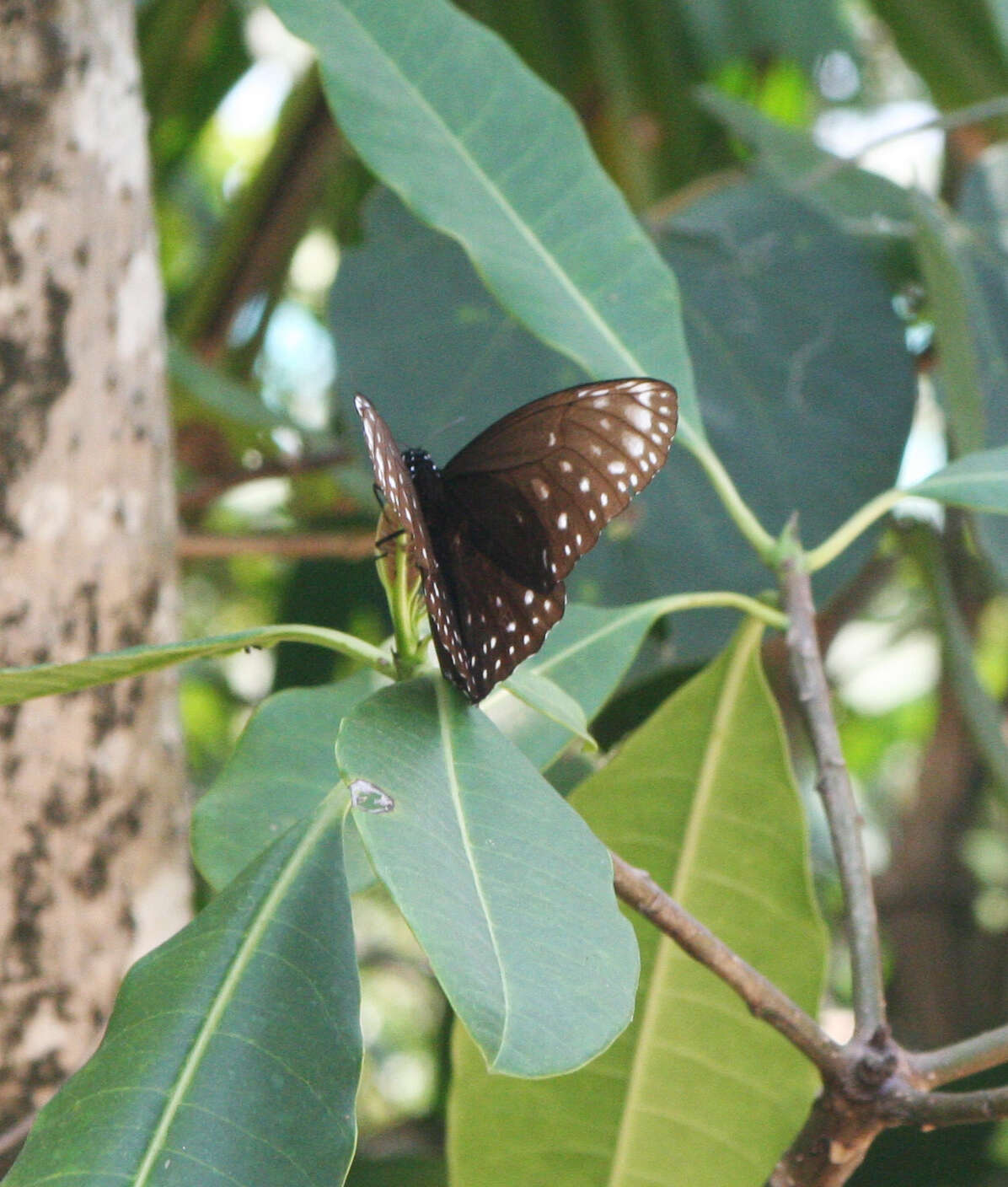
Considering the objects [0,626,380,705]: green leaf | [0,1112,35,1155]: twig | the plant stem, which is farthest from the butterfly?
the plant stem

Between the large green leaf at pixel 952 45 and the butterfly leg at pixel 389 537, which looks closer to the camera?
the butterfly leg at pixel 389 537

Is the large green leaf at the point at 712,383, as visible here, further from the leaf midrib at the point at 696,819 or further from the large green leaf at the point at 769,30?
the large green leaf at the point at 769,30

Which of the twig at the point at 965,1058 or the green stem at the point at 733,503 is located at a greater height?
the green stem at the point at 733,503

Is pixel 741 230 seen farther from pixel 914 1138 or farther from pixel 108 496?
pixel 914 1138

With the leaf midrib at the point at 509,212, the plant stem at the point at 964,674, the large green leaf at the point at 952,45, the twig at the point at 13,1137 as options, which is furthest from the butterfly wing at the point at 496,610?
the large green leaf at the point at 952,45

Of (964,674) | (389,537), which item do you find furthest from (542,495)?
(964,674)

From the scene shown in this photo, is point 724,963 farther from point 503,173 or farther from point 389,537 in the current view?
point 503,173

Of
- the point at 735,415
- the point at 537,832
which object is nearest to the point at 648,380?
the point at 537,832
